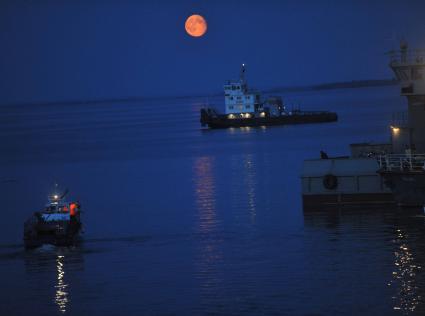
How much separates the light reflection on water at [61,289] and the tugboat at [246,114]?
341 feet

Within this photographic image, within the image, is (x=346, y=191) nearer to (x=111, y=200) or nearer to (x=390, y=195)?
(x=390, y=195)

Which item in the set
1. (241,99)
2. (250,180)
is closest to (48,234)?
(250,180)

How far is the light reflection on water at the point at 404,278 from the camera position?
27850 millimetres

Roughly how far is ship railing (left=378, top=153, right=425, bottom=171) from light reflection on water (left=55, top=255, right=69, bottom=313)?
1429 cm

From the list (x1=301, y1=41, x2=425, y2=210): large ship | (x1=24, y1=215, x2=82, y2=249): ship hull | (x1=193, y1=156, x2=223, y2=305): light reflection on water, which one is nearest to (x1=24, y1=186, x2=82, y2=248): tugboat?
(x1=24, y1=215, x2=82, y2=249): ship hull

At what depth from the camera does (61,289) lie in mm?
32156

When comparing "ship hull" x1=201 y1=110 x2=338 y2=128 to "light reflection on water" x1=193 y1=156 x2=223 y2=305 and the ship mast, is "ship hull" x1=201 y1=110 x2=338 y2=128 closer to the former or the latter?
"light reflection on water" x1=193 y1=156 x2=223 y2=305

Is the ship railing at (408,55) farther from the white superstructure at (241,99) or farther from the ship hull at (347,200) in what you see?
the white superstructure at (241,99)

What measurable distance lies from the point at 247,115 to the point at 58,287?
110534 mm

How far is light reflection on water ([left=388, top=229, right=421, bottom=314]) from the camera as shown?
27850mm

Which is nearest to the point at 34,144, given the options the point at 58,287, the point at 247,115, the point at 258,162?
the point at 247,115

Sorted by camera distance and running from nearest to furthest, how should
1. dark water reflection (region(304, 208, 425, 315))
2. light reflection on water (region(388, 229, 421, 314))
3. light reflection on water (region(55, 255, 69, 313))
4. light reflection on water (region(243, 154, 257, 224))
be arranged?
light reflection on water (region(388, 229, 421, 314))
dark water reflection (region(304, 208, 425, 315))
light reflection on water (region(55, 255, 69, 313))
light reflection on water (region(243, 154, 257, 224))

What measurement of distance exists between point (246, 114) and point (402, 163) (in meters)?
101

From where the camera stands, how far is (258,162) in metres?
81.4
